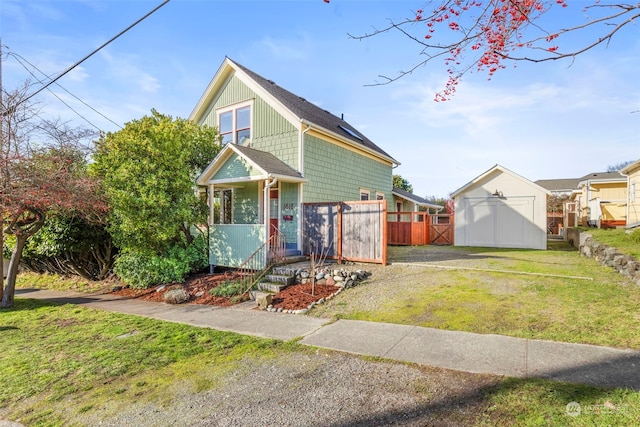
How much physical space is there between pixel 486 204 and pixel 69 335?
1601cm

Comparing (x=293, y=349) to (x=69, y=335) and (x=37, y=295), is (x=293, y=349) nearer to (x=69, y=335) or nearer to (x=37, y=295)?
(x=69, y=335)

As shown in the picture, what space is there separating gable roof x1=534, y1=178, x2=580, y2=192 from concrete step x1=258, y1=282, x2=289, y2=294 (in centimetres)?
4107

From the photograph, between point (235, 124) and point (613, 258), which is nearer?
point (613, 258)

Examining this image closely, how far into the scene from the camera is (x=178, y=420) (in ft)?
10.3

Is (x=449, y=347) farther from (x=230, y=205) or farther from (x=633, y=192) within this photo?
(x=633, y=192)

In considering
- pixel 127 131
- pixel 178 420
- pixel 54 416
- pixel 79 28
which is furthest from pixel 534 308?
pixel 79 28

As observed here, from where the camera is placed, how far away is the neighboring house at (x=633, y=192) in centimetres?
1590

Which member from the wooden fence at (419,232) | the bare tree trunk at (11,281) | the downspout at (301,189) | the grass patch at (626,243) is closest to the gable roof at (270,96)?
the downspout at (301,189)

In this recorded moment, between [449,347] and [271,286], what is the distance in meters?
5.05

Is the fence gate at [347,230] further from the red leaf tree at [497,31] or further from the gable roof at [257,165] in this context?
the red leaf tree at [497,31]

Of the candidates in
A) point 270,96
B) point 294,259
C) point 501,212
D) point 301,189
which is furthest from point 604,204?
point 270,96

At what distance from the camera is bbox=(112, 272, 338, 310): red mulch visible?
761cm

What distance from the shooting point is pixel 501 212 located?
15.3 metres

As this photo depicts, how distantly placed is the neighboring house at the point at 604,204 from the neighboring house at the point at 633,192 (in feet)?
3.95
